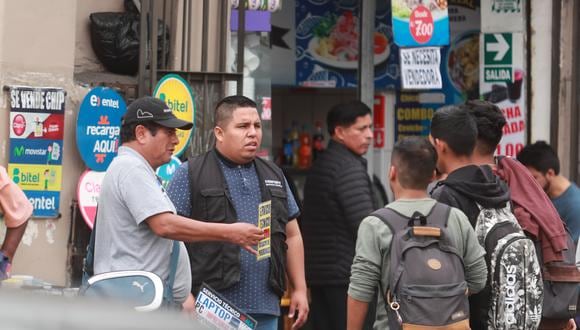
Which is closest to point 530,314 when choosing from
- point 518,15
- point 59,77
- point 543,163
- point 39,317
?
point 543,163

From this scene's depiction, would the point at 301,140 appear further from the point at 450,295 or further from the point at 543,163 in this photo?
the point at 450,295

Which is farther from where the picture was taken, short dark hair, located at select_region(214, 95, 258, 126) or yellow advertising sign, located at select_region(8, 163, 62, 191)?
yellow advertising sign, located at select_region(8, 163, 62, 191)

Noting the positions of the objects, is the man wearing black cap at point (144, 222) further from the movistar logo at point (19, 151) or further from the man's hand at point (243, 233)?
the movistar logo at point (19, 151)

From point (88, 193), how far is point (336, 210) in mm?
1780

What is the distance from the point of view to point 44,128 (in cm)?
843

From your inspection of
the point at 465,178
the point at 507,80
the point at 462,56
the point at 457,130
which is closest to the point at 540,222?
the point at 465,178

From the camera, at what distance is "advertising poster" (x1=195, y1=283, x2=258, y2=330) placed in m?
6.07

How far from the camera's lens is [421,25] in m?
10.4

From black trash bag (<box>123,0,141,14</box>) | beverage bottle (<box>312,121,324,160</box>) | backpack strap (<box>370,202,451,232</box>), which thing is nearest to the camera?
backpack strap (<box>370,202,451,232</box>)

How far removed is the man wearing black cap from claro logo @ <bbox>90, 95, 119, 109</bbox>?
2.62 metres

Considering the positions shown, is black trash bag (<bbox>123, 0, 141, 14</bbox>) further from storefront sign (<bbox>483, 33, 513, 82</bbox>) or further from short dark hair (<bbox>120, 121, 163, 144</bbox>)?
storefront sign (<bbox>483, 33, 513, 82</bbox>)

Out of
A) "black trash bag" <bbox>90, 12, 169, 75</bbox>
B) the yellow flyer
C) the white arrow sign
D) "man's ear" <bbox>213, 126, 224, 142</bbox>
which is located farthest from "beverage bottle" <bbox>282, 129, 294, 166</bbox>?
the yellow flyer

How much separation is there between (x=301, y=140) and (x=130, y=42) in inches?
138

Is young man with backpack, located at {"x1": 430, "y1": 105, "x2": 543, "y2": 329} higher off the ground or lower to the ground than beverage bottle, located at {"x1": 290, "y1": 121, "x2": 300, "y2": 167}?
lower
